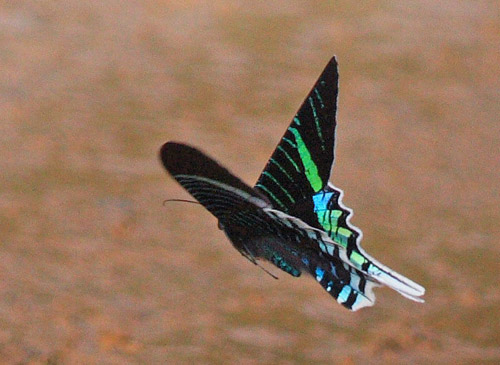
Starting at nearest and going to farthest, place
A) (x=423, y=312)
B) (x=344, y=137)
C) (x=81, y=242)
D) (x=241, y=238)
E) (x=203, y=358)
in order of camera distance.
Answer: (x=241, y=238), (x=203, y=358), (x=423, y=312), (x=81, y=242), (x=344, y=137)

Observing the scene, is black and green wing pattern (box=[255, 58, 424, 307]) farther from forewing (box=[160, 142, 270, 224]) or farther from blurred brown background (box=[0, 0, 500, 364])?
blurred brown background (box=[0, 0, 500, 364])

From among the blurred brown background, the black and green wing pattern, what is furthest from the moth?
the blurred brown background

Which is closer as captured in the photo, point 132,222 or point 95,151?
point 132,222

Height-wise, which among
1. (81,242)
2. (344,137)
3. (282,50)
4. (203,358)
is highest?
(282,50)

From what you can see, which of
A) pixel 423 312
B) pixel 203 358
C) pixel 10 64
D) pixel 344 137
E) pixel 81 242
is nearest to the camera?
pixel 203 358

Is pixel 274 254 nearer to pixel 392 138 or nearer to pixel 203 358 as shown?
pixel 203 358

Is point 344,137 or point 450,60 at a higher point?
point 450,60

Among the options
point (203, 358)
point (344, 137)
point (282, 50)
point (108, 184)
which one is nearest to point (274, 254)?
point (203, 358)

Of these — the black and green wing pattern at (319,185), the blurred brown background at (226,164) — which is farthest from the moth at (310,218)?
the blurred brown background at (226,164)
